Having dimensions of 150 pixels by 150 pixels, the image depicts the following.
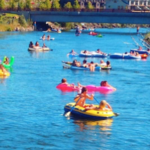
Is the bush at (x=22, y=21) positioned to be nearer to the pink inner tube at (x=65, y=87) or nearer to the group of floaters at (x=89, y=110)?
the pink inner tube at (x=65, y=87)

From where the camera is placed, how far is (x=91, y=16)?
123 meters

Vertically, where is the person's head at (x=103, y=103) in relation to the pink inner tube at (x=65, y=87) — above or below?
above

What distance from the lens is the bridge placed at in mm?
117312

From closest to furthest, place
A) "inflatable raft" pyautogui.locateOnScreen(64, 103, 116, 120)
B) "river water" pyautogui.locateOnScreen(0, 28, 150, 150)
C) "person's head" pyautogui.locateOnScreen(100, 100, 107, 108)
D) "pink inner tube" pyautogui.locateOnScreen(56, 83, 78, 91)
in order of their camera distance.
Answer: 1. "river water" pyautogui.locateOnScreen(0, 28, 150, 150)
2. "person's head" pyautogui.locateOnScreen(100, 100, 107, 108)
3. "inflatable raft" pyautogui.locateOnScreen(64, 103, 116, 120)
4. "pink inner tube" pyautogui.locateOnScreen(56, 83, 78, 91)

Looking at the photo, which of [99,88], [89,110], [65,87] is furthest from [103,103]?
[65,87]

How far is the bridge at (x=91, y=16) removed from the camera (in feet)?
385

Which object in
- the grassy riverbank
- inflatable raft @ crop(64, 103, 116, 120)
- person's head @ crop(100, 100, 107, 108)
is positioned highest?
person's head @ crop(100, 100, 107, 108)

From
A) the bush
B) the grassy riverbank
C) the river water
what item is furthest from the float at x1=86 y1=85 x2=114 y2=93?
the bush

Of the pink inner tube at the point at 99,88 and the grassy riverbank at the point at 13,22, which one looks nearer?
the pink inner tube at the point at 99,88

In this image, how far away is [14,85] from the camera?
41938 mm

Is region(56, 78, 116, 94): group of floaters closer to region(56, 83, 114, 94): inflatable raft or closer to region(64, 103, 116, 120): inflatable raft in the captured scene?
region(56, 83, 114, 94): inflatable raft

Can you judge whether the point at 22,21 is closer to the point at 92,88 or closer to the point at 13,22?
the point at 13,22

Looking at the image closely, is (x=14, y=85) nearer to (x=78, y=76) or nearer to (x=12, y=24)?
(x=78, y=76)

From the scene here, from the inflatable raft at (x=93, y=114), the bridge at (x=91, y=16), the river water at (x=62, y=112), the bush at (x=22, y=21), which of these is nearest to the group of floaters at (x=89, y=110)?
the inflatable raft at (x=93, y=114)
